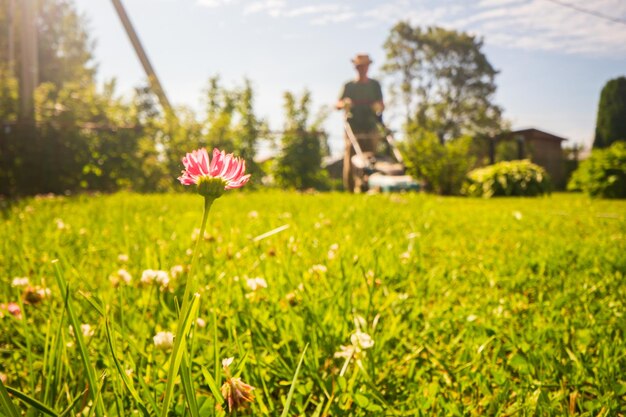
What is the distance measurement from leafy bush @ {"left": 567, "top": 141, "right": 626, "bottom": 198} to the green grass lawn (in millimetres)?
8730

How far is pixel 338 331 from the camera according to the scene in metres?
1.29

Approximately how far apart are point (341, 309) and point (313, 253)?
892 millimetres

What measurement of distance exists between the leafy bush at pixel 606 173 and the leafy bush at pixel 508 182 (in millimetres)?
1015

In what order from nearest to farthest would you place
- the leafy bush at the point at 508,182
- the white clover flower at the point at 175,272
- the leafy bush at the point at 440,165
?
the white clover flower at the point at 175,272, the leafy bush at the point at 508,182, the leafy bush at the point at 440,165

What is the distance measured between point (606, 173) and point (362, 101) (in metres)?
5.96

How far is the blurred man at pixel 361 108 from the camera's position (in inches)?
404

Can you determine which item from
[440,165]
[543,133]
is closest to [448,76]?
[543,133]

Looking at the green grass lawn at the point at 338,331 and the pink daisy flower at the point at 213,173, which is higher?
the pink daisy flower at the point at 213,173

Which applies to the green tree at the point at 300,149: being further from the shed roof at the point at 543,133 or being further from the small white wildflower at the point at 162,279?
the shed roof at the point at 543,133

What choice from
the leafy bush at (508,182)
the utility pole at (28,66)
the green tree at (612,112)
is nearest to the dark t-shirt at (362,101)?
the leafy bush at (508,182)

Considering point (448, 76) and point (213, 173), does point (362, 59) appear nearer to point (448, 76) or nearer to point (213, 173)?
point (213, 173)

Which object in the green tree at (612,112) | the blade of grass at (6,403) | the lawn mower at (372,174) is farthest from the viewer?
the green tree at (612,112)

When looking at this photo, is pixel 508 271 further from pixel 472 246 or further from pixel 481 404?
pixel 481 404

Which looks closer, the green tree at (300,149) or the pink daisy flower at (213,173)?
the pink daisy flower at (213,173)
